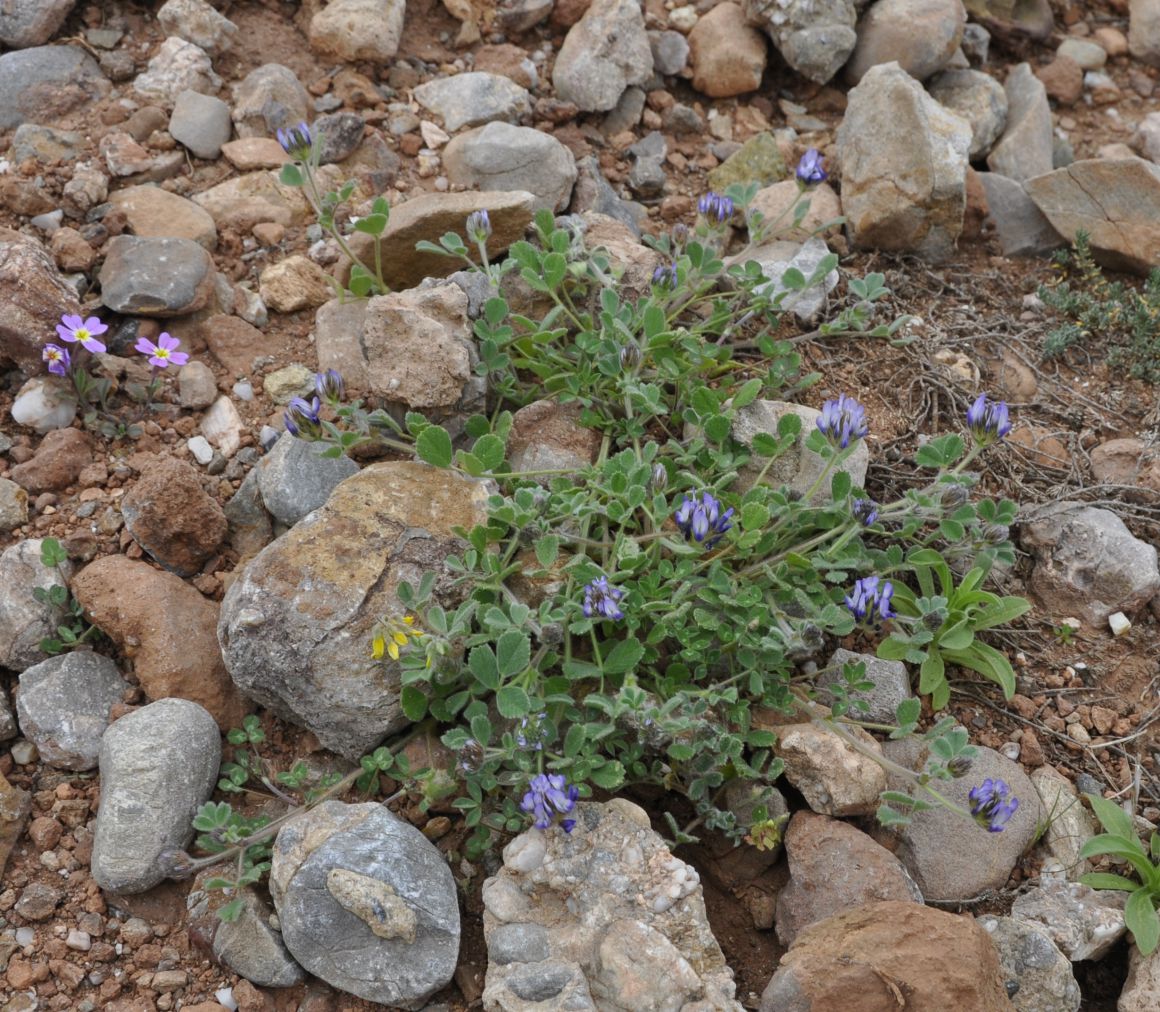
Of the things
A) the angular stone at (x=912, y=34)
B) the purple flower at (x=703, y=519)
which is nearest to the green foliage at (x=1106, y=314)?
the angular stone at (x=912, y=34)

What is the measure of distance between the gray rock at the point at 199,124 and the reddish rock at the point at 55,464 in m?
1.67

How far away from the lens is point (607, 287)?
4.30 meters

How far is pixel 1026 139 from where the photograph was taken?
5746mm

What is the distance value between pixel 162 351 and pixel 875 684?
2.85m

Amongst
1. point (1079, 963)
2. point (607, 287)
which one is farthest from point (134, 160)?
point (1079, 963)

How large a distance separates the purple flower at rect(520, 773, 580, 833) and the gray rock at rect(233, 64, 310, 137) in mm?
3436

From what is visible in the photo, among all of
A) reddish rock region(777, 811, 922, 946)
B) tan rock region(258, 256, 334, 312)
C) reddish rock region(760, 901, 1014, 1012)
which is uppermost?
tan rock region(258, 256, 334, 312)

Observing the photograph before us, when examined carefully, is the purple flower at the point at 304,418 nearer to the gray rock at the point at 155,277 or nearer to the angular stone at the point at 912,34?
the gray rock at the point at 155,277

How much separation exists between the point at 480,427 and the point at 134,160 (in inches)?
88.6

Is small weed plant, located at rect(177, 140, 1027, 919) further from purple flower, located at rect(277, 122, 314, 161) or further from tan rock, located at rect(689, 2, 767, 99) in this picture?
tan rock, located at rect(689, 2, 767, 99)

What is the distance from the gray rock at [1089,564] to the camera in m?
4.15

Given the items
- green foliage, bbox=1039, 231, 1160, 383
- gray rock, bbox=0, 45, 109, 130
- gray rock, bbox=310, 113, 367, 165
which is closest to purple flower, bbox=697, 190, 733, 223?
green foliage, bbox=1039, 231, 1160, 383

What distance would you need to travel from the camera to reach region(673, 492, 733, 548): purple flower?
3510 millimetres

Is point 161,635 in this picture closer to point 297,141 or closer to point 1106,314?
point 297,141
